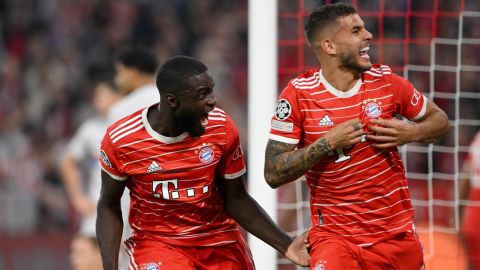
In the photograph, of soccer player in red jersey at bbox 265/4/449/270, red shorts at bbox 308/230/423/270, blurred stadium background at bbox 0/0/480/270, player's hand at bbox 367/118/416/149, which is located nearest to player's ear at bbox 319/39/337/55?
soccer player in red jersey at bbox 265/4/449/270

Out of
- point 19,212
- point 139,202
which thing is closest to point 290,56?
point 19,212

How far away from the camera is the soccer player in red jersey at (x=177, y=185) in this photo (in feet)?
17.7

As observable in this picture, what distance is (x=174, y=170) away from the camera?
214 inches

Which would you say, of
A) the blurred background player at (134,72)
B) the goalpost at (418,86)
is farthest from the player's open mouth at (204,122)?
the blurred background player at (134,72)

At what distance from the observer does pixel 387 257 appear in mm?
5367

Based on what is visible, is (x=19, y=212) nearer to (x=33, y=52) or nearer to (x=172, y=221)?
(x=33, y=52)

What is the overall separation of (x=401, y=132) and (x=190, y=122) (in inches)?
39.5

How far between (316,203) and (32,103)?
27.3 feet

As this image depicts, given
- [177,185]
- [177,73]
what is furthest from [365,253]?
[177,73]

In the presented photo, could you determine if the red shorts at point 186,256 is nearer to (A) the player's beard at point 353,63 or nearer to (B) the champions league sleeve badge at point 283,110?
(B) the champions league sleeve badge at point 283,110

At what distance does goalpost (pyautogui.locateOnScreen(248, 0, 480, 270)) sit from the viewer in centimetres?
665

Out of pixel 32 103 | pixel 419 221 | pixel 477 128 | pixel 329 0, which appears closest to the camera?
pixel 329 0

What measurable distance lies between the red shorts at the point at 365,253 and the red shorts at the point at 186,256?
0.41 meters

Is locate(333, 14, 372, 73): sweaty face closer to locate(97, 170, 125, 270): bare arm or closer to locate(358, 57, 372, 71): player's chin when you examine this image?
locate(358, 57, 372, 71): player's chin
